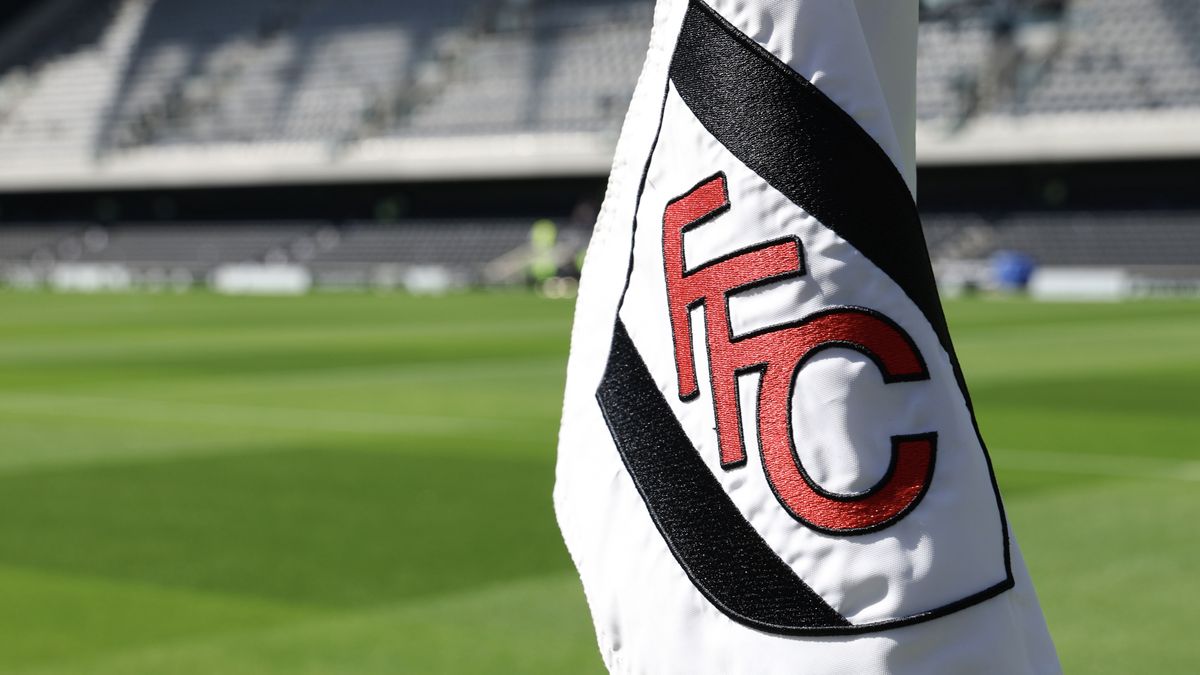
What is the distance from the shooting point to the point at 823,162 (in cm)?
153

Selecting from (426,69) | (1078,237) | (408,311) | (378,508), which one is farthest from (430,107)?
(378,508)

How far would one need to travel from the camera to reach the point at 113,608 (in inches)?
206

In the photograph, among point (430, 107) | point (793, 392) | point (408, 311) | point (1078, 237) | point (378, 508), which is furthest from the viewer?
point (430, 107)

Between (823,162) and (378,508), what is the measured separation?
5.83 metres

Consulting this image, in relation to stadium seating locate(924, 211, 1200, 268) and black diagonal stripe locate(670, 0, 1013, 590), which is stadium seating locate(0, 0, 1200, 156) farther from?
black diagonal stripe locate(670, 0, 1013, 590)

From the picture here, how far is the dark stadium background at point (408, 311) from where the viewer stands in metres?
5.42

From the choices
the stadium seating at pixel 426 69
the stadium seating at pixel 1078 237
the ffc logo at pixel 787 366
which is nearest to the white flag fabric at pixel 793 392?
the ffc logo at pixel 787 366

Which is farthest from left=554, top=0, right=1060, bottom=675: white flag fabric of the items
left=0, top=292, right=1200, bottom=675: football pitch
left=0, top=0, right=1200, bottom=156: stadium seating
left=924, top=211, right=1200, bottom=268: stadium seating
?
left=0, top=0, right=1200, bottom=156: stadium seating

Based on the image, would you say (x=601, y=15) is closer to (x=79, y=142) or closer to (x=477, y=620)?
(x=79, y=142)

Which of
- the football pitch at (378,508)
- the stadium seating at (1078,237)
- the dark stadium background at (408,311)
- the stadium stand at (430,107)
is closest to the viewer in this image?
the football pitch at (378,508)

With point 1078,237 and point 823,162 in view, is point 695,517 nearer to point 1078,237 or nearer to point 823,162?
point 823,162

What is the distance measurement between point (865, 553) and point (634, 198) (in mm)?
400

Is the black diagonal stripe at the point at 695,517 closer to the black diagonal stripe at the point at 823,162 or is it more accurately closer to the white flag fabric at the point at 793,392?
the white flag fabric at the point at 793,392

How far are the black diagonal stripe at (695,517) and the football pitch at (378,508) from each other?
9.69 ft
